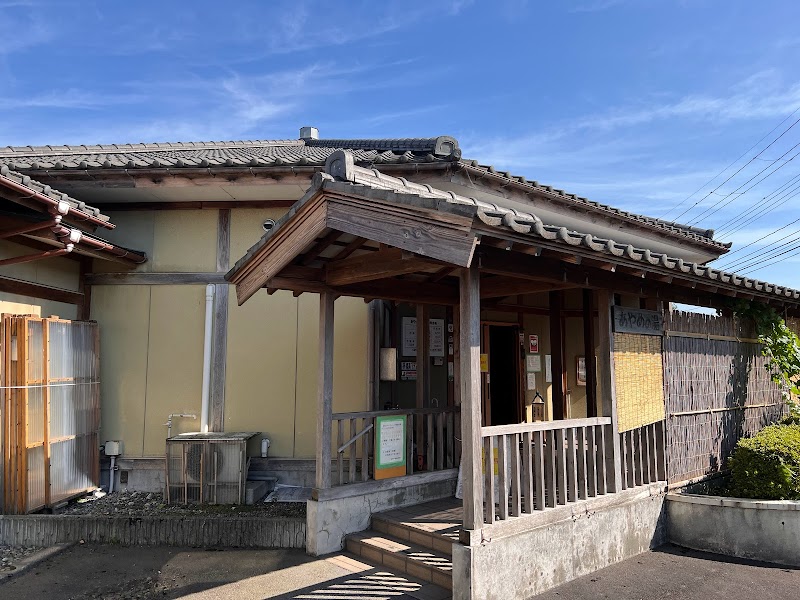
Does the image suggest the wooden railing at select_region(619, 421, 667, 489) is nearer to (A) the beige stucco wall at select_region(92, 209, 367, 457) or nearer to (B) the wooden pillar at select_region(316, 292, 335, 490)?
(B) the wooden pillar at select_region(316, 292, 335, 490)

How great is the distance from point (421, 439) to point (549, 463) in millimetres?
1904

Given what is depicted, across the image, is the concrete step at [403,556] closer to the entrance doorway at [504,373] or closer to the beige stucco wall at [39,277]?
the entrance doorway at [504,373]

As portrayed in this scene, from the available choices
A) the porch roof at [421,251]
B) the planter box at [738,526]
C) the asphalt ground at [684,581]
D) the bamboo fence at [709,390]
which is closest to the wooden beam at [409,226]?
the porch roof at [421,251]

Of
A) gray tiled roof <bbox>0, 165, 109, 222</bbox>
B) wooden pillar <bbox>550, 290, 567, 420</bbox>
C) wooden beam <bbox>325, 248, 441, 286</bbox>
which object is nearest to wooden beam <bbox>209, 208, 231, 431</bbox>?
gray tiled roof <bbox>0, 165, 109, 222</bbox>

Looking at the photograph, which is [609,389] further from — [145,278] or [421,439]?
[145,278]

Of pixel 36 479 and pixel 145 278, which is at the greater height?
pixel 145 278

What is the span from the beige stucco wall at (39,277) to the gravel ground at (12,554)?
2494mm

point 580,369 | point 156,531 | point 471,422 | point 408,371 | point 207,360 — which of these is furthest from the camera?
point 580,369

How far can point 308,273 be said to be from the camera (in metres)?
5.58

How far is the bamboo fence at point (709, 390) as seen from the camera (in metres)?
6.20

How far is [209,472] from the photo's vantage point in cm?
686

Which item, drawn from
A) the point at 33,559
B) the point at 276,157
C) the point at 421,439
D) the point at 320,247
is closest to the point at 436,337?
the point at 421,439

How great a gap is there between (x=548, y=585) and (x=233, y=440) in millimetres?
3920

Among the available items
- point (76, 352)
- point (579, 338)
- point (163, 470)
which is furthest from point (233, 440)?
point (579, 338)
